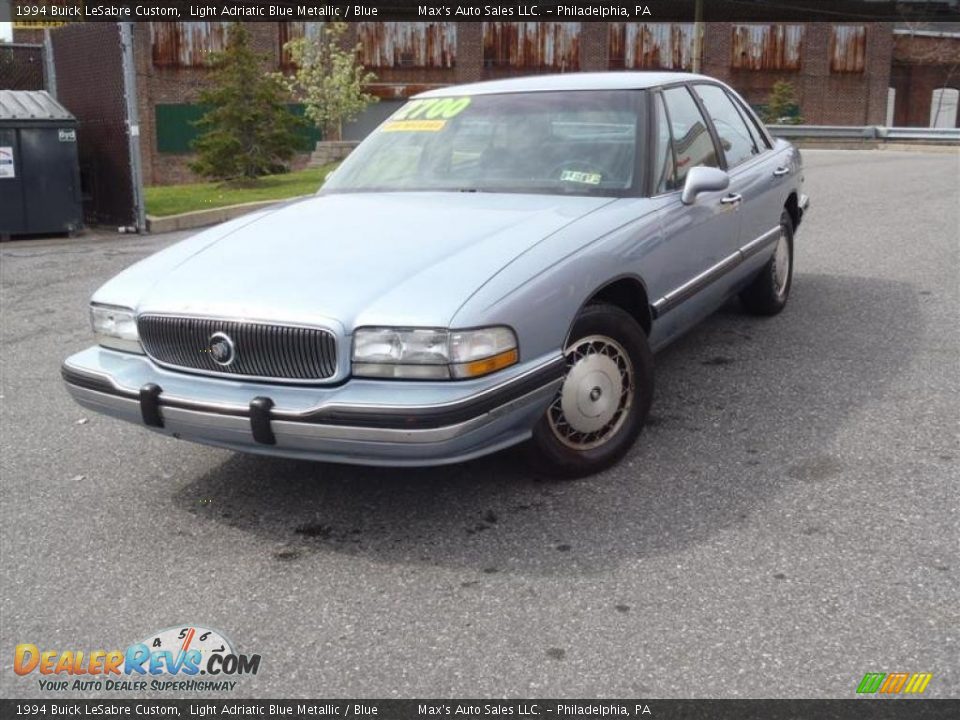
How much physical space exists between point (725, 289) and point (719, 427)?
0.95 meters

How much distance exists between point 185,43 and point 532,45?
1195cm

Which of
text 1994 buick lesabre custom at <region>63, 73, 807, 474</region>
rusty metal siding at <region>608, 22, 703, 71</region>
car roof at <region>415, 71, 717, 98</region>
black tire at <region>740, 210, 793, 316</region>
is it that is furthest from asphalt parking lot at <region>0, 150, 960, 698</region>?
rusty metal siding at <region>608, 22, 703, 71</region>

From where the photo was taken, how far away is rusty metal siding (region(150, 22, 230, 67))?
3272cm

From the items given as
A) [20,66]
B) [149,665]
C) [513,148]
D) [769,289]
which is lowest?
[149,665]

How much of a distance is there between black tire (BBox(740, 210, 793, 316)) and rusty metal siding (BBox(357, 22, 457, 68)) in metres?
30.5

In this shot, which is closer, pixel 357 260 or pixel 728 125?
pixel 357 260

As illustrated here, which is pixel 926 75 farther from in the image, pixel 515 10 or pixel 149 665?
pixel 149 665

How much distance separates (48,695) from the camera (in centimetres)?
278

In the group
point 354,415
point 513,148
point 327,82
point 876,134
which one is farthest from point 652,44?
point 354,415

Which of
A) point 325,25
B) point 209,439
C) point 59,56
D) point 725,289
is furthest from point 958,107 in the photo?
point 209,439

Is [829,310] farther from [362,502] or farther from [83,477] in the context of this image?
[83,477]

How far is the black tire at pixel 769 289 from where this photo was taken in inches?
247

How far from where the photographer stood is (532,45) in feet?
119

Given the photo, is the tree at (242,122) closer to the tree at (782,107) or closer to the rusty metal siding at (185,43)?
the rusty metal siding at (185,43)
